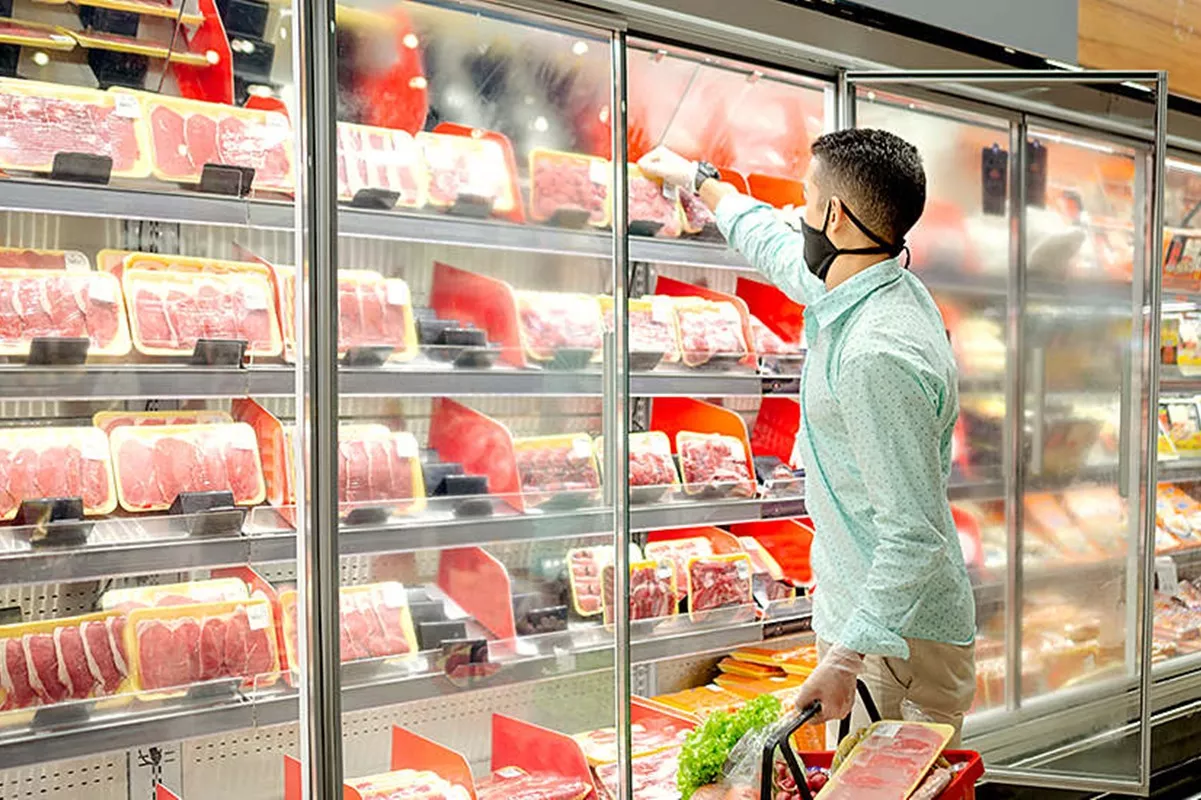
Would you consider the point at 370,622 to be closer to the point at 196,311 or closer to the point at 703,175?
the point at 196,311

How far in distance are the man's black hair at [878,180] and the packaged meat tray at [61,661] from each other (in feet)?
5.82

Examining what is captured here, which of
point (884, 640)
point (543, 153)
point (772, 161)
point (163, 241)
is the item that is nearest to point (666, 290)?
point (772, 161)

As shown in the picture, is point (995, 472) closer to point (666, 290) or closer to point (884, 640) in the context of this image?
point (666, 290)

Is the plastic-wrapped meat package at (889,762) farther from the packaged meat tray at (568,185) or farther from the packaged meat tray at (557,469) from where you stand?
the packaged meat tray at (568,185)

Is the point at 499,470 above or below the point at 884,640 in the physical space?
above

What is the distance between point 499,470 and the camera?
2775mm

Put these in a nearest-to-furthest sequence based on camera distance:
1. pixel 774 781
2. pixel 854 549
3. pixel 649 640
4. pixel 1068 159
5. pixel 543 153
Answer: pixel 774 781
pixel 854 549
pixel 543 153
pixel 649 640
pixel 1068 159

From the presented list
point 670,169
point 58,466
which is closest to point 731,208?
point 670,169

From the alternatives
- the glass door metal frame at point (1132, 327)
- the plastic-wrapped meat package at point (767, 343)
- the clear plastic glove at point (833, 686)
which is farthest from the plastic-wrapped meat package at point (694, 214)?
the clear plastic glove at point (833, 686)

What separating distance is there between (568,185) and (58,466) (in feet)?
4.30

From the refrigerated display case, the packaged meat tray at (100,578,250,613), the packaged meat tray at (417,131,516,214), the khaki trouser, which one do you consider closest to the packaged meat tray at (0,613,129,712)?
the refrigerated display case

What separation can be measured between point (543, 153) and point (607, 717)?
4.53 ft

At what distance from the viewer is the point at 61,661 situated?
2.28 metres

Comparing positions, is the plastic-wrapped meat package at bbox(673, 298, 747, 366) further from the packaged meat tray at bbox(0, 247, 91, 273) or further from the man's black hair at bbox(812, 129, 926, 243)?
the packaged meat tray at bbox(0, 247, 91, 273)
